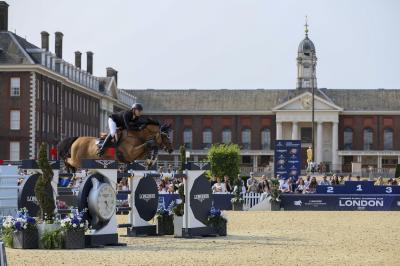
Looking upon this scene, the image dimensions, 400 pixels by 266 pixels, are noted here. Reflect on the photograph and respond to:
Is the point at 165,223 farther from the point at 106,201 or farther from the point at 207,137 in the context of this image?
the point at 207,137

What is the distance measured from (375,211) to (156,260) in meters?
20.3

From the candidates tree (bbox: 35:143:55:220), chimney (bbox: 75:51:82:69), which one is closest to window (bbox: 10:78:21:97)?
chimney (bbox: 75:51:82:69)

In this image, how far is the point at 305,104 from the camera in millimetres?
107500

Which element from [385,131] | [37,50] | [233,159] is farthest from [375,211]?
[385,131]

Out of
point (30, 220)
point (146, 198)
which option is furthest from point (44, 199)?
point (146, 198)

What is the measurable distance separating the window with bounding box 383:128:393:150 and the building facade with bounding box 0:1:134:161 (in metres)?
41.6

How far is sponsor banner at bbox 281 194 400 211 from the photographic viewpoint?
35250 millimetres

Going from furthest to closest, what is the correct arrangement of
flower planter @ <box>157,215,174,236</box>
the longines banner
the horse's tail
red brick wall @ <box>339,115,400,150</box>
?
red brick wall @ <box>339,115,400,150</box> → the longines banner → the horse's tail → flower planter @ <box>157,215,174,236</box>

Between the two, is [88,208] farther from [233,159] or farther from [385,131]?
[385,131]

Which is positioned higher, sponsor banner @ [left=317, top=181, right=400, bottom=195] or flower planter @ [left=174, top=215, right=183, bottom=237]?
sponsor banner @ [left=317, top=181, right=400, bottom=195]

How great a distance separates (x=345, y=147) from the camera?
108m

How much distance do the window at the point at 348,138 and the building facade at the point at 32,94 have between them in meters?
40.6

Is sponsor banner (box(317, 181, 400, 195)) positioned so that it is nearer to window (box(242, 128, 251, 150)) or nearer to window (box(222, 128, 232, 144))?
window (box(242, 128, 251, 150))

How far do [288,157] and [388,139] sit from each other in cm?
6542
